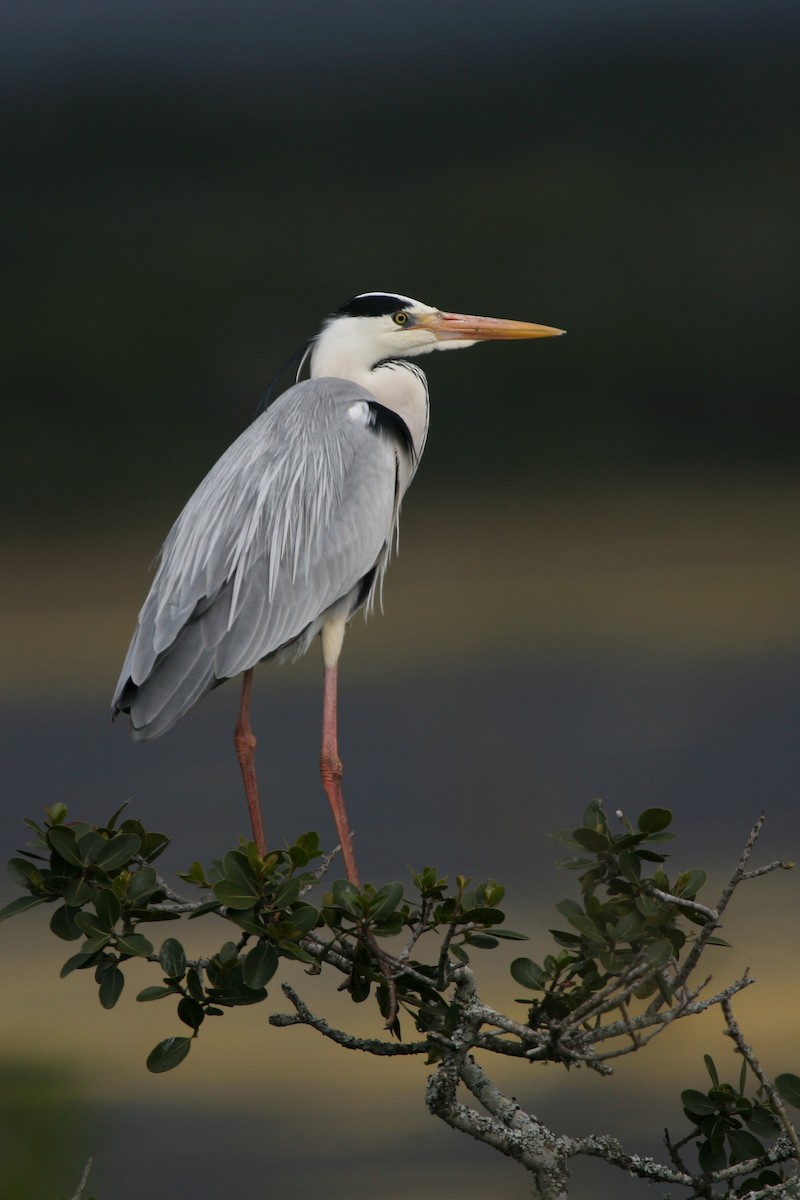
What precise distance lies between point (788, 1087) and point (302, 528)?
1053 mm

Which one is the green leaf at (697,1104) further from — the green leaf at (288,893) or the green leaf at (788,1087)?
the green leaf at (288,893)

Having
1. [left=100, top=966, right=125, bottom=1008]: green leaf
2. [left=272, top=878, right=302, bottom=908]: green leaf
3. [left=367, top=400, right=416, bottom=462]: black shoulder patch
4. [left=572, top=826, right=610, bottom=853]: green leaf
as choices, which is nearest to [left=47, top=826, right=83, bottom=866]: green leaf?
[left=100, top=966, right=125, bottom=1008]: green leaf

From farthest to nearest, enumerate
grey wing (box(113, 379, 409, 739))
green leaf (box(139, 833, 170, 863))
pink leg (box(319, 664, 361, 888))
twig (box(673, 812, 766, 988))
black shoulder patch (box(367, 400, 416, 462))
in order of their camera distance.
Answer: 1. black shoulder patch (box(367, 400, 416, 462))
2. pink leg (box(319, 664, 361, 888))
3. grey wing (box(113, 379, 409, 739))
4. green leaf (box(139, 833, 170, 863))
5. twig (box(673, 812, 766, 988))

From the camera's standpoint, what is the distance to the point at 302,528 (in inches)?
78.8

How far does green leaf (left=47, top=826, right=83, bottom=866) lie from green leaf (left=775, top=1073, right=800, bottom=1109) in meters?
0.76

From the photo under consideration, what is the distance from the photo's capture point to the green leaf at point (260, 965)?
129cm

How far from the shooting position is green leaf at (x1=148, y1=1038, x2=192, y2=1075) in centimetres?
134

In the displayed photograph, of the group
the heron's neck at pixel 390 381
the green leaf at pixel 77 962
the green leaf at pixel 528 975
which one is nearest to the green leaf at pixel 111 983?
the green leaf at pixel 77 962

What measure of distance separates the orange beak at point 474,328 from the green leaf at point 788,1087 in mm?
1253

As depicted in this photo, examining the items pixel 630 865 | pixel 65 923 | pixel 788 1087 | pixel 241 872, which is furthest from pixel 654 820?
pixel 65 923

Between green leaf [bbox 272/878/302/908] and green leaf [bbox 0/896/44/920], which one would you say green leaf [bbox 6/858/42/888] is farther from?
green leaf [bbox 272/878/302/908]

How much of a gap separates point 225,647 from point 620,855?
27.9 inches

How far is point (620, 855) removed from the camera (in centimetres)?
133

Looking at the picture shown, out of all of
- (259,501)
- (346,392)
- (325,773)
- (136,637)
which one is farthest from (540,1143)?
(346,392)
